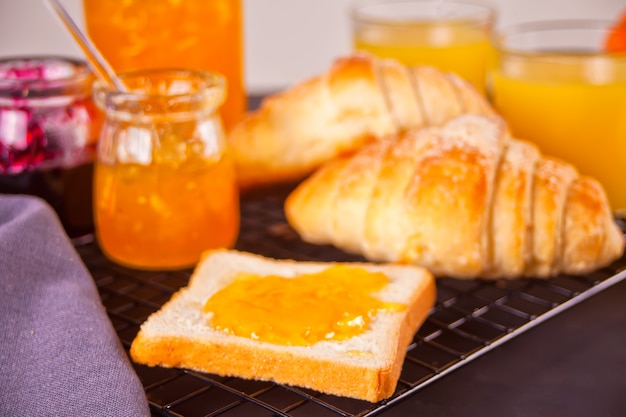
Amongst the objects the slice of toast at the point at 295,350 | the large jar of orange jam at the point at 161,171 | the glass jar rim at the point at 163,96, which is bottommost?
the slice of toast at the point at 295,350

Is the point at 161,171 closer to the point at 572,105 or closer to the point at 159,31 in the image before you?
the point at 159,31

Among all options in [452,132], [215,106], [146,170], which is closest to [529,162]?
[452,132]

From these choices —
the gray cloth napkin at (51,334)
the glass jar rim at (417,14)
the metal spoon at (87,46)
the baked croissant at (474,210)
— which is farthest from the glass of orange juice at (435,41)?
the gray cloth napkin at (51,334)

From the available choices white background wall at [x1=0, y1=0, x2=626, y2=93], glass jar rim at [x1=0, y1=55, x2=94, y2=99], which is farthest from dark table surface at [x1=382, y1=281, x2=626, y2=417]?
white background wall at [x1=0, y1=0, x2=626, y2=93]

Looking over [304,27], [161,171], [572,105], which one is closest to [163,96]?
[161,171]

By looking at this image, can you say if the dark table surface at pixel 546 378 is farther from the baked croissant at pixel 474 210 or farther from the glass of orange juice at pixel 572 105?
the glass of orange juice at pixel 572 105

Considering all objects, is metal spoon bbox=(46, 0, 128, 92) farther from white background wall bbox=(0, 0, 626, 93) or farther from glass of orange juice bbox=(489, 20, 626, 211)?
white background wall bbox=(0, 0, 626, 93)
